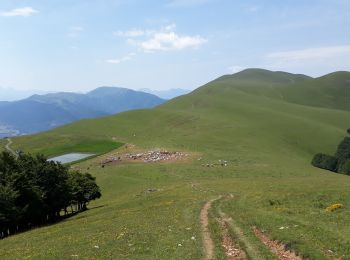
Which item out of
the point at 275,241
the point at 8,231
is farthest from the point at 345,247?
the point at 8,231

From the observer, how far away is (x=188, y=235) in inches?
1133

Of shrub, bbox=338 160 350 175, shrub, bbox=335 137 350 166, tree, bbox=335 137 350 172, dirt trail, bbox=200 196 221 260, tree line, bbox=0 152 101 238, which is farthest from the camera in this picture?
shrub, bbox=335 137 350 166

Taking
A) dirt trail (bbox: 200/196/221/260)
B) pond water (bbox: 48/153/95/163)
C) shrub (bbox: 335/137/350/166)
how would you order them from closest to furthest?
1. dirt trail (bbox: 200/196/221/260)
2. shrub (bbox: 335/137/350/166)
3. pond water (bbox: 48/153/95/163)

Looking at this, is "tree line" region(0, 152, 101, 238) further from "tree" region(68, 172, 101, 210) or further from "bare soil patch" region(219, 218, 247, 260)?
"bare soil patch" region(219, 218, 247, 260)

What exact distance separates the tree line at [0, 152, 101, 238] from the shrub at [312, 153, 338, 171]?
65.0 metres

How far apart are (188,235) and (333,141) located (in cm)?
12053

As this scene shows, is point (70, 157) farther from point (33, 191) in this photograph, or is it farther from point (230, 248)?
point (230, 248)

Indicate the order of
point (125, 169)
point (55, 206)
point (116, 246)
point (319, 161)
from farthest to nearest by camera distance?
point (319, 161) → point (125, 169) → point (55, 206) → point (116, 246)

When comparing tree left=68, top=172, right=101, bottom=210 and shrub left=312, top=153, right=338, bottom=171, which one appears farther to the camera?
shrub left=312, top=153, right=338, bottom=171

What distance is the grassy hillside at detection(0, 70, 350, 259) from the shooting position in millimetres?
26609

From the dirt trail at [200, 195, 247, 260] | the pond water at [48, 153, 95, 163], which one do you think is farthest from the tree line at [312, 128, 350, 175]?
the dirt trail at [200, 195, 247, 260]

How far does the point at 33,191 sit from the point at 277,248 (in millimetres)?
43658

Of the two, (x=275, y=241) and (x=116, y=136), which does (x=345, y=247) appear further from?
(x=116, y=136)

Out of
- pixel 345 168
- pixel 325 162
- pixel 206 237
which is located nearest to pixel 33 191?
pixel 206 237
